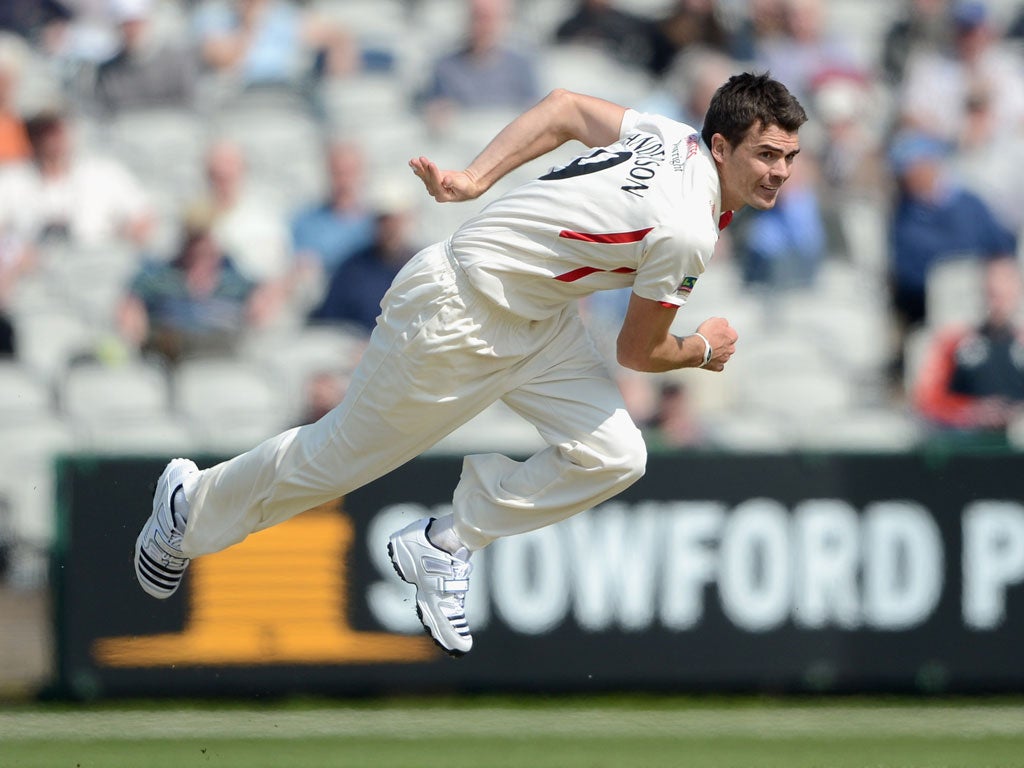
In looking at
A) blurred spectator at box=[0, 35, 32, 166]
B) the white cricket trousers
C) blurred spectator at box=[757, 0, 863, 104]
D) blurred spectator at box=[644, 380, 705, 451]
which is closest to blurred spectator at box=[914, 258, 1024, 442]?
blurred spectator at box=[644, 380, 705, 451]

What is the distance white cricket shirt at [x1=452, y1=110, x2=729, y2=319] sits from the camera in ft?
16.7

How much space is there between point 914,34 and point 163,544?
25.1 ft

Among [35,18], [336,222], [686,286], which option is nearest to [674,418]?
[336,222]

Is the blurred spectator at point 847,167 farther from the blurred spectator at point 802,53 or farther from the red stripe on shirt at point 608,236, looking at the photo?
the red stripe on shirt at point 608,236

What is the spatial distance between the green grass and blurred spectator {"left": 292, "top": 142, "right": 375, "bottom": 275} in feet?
9.85

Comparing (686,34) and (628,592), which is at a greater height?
(686,34)

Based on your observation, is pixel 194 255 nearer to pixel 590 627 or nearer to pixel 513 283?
pixel 590 627

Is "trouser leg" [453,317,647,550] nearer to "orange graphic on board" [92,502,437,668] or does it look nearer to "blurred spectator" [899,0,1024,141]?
"orange graphic on board" [92,502,437,668]

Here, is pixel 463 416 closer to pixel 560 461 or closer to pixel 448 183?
pixel 560 461

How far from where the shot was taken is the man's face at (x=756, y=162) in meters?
5.10

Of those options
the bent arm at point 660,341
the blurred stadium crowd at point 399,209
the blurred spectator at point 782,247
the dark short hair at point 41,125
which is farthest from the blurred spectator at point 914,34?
the bent arm at point 660,341

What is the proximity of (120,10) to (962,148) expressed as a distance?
19.1ft

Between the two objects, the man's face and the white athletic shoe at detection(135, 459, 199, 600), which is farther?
the white athletic shoe at detection(135, 459, 199, 600)

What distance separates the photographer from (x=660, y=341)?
17.0ft
